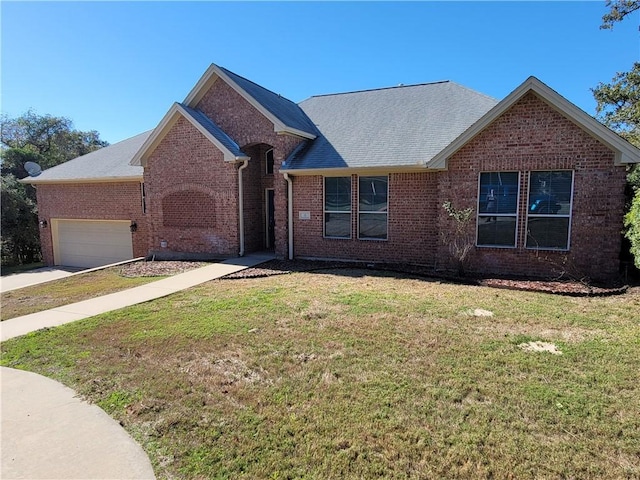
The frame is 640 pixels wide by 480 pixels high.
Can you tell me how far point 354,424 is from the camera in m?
3.69

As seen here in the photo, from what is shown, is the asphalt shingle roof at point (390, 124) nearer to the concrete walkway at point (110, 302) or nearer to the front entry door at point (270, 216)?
the front entry door at point (270, 216)

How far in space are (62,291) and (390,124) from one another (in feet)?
37.3

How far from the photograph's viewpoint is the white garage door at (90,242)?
17609 millimetres

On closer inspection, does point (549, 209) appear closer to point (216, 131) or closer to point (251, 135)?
point (251, 135)

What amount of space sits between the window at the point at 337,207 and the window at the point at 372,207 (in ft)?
1.38

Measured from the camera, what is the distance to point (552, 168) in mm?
9625

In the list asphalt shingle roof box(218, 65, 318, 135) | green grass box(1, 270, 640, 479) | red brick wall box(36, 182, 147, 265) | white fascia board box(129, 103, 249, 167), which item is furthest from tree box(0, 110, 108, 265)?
green grass box(1, 270, 640, 479)

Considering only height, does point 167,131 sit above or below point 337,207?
above

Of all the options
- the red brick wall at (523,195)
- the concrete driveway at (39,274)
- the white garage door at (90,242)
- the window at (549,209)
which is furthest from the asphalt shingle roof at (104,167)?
the window at (549,209)

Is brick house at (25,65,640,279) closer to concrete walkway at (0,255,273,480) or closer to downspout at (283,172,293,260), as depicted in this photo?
downspout at (283,172,293,260)

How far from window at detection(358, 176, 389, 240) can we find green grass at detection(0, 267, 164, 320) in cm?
644

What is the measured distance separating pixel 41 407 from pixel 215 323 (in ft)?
9.21

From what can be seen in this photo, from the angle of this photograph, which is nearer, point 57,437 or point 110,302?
point 57,437

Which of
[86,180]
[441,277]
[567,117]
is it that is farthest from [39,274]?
[567,117]
